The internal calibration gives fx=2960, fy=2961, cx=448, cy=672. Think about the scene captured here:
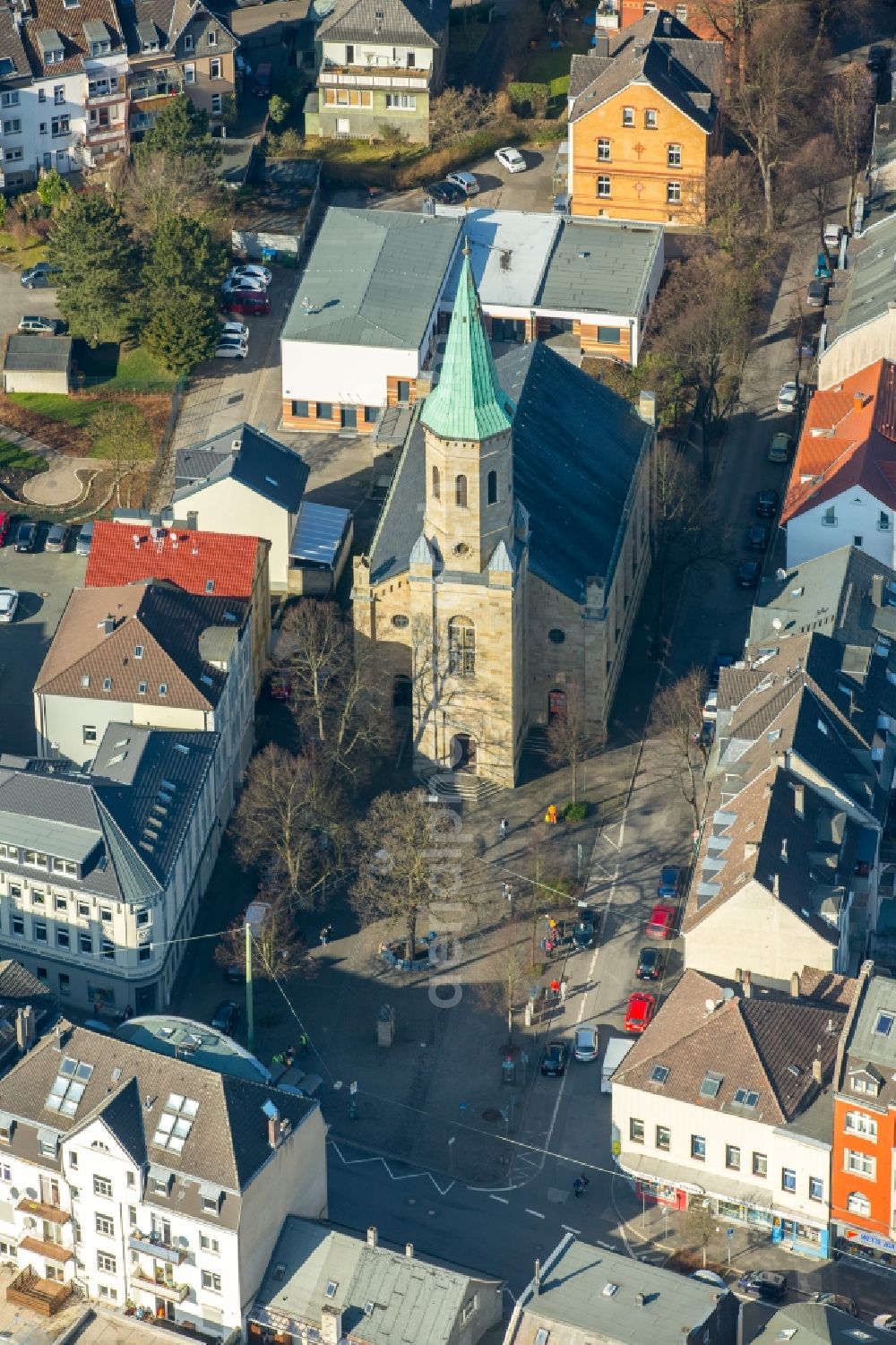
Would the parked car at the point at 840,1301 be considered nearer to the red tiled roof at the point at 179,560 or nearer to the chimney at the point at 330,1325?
the chimney at the point at 330,1325

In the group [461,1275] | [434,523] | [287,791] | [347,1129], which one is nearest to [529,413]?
[434,523]

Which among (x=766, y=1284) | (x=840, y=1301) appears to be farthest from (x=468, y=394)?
(x=840, y=1301)

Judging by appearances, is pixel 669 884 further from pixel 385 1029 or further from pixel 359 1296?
pixel 359 1296

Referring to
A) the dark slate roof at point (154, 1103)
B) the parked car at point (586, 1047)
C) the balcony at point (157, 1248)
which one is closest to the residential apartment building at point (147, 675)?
the parked car at point (586, 1047)

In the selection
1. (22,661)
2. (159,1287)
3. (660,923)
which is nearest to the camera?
(159,1287)

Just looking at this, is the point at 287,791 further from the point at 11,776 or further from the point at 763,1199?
the point at 763,1199

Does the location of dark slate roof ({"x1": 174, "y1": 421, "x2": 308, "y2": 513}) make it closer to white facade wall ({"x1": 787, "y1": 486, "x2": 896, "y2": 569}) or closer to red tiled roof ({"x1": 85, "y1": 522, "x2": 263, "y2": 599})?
red tiled roof ({"x1": 85, "y1": 522, "x2": 263, "y2": 599})
